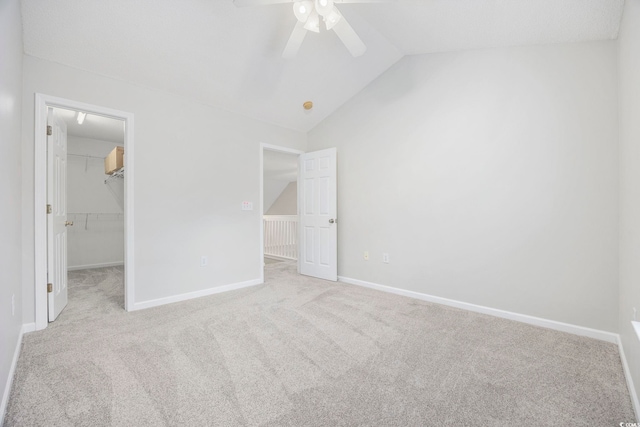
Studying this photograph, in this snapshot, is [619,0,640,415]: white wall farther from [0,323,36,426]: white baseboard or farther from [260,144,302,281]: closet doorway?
[260,144,302,281]: closet doorway

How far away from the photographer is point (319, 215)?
4125 millimetres

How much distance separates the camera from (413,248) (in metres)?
3.29

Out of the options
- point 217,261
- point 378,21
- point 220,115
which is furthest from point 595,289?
point 220,115

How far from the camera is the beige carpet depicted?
139cm

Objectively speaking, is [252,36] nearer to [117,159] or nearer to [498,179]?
[498,179]

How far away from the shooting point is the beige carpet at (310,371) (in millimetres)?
1391

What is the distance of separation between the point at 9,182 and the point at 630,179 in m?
3.92

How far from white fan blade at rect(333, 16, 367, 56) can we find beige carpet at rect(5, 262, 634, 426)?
2427 millimetres

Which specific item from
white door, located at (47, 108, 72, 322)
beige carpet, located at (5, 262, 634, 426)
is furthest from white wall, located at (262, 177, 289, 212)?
beige carpet, located at (5, 262, 634, 426)

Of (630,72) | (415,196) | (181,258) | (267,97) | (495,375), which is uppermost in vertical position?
(267,97)

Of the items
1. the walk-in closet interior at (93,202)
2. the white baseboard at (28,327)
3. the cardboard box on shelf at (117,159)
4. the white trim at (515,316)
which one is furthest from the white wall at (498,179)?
the walk-in closet interior at (93,202)

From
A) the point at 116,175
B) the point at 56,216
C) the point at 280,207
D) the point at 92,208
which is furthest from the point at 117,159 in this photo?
the point at 280,207

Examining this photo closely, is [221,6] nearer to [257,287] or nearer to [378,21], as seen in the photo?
[378,21]

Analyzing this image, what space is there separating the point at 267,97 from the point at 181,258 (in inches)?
86.5
